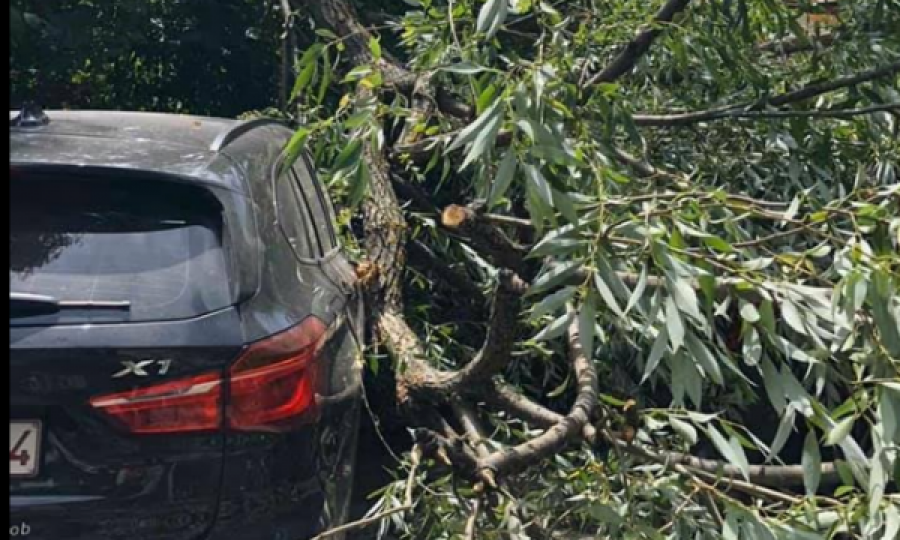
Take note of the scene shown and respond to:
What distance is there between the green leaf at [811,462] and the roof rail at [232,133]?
72.1 inches

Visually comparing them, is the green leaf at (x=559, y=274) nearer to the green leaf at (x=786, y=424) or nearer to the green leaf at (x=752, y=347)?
the green leaf at (x=752, y=347)

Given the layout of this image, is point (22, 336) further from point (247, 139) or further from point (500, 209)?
point (500, 209)

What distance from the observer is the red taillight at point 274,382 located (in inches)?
100

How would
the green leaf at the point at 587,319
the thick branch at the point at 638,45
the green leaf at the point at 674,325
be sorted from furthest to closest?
the thick branch at the point at 638,45, the green leaf at the point at 587,319, the green leaf at the point at 674,325

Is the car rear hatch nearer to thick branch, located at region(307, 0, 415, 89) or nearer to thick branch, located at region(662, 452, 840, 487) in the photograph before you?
thick branch, located at region(662, 452, 840, 487)

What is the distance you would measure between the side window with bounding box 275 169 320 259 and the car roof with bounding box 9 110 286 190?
9.6 inches

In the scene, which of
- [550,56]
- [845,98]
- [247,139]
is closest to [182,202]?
[247,139]

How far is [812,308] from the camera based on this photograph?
2.45 meters

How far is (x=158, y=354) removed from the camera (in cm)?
247

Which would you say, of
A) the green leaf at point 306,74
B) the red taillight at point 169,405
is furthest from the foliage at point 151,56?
the red taillight at point 169,405

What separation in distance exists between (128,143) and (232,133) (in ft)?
1.50

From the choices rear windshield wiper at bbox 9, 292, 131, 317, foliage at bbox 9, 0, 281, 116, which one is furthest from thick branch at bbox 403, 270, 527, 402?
foliage at bbox 9, 0, 281, 116

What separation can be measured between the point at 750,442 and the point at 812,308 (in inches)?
25.4

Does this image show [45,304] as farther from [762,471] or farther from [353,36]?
[353,36]
